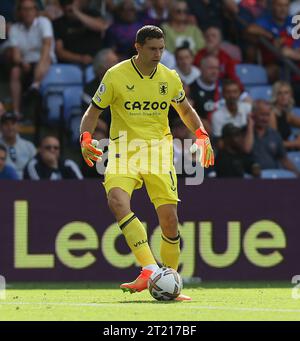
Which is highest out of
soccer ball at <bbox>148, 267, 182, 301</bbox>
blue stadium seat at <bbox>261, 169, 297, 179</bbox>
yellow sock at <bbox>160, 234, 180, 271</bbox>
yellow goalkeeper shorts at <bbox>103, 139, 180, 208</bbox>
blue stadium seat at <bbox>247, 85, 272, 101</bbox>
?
blue stadium seat at <bbox>247, 85, 272, 101</bbox>

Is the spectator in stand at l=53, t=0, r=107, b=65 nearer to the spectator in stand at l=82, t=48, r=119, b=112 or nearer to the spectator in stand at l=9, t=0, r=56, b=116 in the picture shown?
the spectator in stand at l=9, t=0, r=56, b=116

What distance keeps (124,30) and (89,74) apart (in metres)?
0.91

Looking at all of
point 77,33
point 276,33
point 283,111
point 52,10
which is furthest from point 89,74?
point 276,33

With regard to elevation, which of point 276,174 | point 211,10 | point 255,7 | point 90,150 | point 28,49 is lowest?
point 276,174

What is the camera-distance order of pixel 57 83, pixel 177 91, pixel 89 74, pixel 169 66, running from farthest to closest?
pixel 169 66 → pixel 89 74 → pixel 57 83 → pixel 177 91

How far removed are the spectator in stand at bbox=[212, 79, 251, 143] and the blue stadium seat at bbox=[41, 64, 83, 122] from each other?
207 cm

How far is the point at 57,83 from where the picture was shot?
1691 centimetres

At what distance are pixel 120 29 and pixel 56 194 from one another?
145 inches

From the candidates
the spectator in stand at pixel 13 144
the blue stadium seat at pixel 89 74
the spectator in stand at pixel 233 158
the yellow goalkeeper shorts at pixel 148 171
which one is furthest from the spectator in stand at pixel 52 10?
the yellow goalkeeper shorts at pixel 148 171

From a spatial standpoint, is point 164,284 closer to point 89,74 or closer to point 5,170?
point 5,170

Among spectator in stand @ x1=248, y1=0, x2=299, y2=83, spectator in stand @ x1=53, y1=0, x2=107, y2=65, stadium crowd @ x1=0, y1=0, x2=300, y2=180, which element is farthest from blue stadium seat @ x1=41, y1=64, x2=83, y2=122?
spectator in stand @ x1=248, y1=0, x2=299, y2=83

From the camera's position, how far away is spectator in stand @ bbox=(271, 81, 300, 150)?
1723cm

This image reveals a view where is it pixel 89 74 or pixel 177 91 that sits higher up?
pixel 89 74
